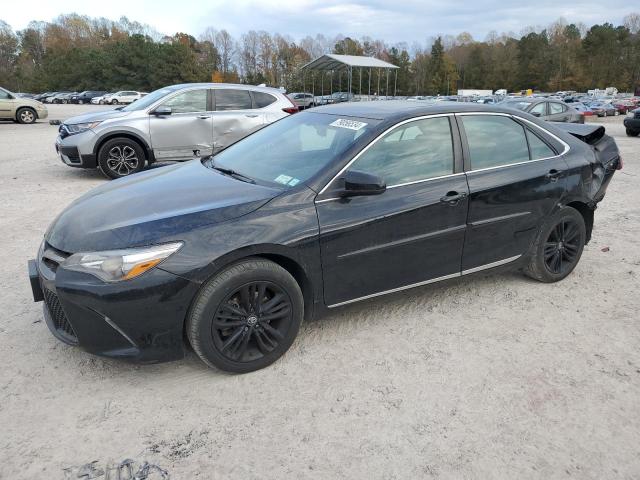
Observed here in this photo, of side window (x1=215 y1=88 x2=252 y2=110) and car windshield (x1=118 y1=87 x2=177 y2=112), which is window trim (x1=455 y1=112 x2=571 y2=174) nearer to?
side window (x1=215 y1=88 x2=252 y2=110)

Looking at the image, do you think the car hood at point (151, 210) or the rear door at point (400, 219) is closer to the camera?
the car hood at point (151, 210)

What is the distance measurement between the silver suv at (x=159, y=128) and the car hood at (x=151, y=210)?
16.9 feet

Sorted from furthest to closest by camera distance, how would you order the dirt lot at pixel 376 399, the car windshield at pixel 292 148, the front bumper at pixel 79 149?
the front bumper at pixel 79 149, the car windshield at pixel 292 148, the dirt lot at pixel 376 399

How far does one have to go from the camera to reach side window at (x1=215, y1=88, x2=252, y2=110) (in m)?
9.20

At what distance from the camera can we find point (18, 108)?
2078 centimetres

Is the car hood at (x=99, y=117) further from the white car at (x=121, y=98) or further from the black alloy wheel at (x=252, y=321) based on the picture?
the white car at (x=121, y=98)

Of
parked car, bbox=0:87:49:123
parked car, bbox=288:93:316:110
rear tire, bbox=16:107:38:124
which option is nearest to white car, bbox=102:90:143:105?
parked car, bbox=288:93:316:110

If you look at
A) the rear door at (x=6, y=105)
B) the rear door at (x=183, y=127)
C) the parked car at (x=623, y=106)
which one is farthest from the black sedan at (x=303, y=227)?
the parked car at (x=623, y=106)

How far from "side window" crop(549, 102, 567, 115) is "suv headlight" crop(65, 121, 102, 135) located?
46.9ft

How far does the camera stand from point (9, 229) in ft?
19.5

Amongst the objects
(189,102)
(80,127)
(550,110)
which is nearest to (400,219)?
(189,102)

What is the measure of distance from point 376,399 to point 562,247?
2422 mm

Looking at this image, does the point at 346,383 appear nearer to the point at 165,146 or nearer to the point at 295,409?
the point at 295,409

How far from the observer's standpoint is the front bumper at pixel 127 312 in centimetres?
268
